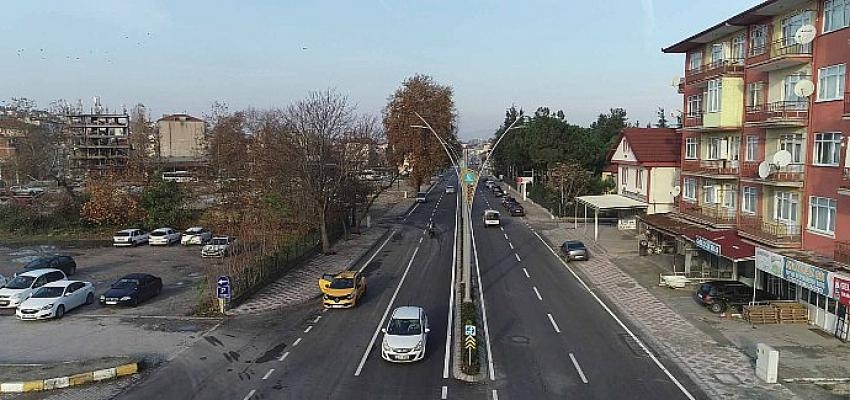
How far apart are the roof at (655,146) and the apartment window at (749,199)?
13.0m

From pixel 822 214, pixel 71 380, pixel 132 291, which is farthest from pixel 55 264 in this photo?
pixel 822 214

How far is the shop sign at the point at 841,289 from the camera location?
19.2 m

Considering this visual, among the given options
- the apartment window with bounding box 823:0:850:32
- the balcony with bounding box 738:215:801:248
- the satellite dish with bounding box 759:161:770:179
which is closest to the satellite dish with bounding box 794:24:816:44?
the apartment window with bounding box 823:0:850:32

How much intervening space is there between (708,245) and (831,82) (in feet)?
26.6

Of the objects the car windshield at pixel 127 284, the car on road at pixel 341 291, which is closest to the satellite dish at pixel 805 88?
the car on road at pixel 341 291

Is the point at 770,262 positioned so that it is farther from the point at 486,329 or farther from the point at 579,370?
the point at 486,329

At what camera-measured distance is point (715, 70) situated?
1236 inches

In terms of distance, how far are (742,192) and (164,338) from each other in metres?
25.7

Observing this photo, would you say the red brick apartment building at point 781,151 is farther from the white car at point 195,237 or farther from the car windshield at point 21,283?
the white car at point 195,237

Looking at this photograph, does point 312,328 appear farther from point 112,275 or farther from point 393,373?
Answer: point 112,275

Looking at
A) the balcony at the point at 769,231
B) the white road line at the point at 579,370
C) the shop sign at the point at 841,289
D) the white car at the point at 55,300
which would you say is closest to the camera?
the white road line at the point at 579,370

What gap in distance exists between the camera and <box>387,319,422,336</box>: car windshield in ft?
64.4

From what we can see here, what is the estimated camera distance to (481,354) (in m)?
20.0

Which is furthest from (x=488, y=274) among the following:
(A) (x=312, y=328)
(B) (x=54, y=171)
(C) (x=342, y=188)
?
(B) (x=54, y=171)
